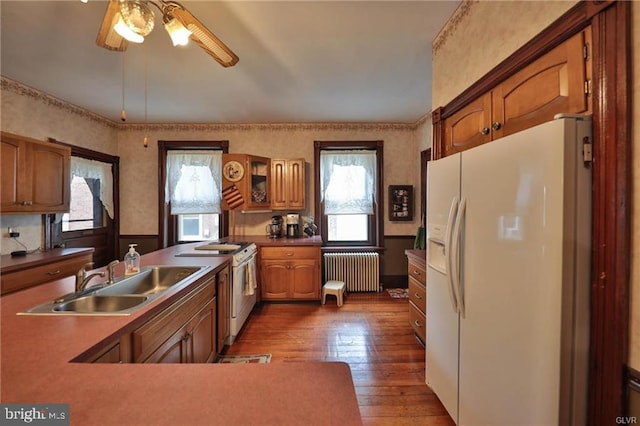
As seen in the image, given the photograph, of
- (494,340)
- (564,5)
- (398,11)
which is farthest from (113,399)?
(398,11)

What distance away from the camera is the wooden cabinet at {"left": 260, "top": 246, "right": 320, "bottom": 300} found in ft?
12.0

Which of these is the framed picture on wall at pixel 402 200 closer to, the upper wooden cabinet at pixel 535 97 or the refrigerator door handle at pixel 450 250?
the upper wooden cabinet at pixel 535 97

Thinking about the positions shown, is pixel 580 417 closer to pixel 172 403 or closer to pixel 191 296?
pixel 172 403

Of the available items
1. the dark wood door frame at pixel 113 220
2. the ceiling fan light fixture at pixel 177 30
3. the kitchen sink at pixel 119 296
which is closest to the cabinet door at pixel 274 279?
the kitchen sink at pixel 119 296

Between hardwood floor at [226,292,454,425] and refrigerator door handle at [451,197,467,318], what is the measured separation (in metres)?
0.91

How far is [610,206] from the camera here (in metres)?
0.89

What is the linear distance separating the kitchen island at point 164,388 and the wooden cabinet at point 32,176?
2.35 meters

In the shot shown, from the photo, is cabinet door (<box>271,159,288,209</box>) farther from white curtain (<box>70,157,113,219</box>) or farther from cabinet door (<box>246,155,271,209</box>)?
white curtain (<box>70,157,113,219</box>)

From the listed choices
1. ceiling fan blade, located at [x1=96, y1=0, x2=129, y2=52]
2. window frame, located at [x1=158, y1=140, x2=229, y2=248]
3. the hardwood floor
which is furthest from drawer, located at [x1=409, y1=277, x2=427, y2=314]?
window frame, located at [x1=158, y1=140, x2=229, y2=248]

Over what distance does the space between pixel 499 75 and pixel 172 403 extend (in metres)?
1.92

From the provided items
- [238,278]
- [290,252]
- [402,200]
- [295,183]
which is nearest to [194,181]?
[295,183]

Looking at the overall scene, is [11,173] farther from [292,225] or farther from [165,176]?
[292,225]

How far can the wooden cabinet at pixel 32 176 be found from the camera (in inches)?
97.5

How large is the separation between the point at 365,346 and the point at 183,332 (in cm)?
165
